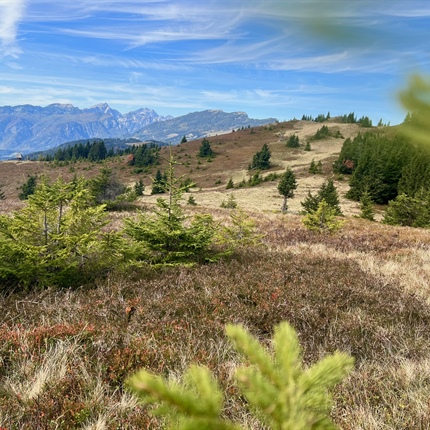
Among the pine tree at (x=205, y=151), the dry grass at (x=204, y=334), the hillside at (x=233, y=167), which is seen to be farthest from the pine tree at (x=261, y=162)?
the dry grass at (x=204, y=334)

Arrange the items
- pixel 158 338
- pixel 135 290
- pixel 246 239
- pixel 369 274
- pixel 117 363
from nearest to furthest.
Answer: pixel 117 363
pixel 158 338
pixel 135 290
pixel 369 274
pixel 246 239

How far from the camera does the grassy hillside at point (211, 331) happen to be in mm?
2512

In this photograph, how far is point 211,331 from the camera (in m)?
4.02

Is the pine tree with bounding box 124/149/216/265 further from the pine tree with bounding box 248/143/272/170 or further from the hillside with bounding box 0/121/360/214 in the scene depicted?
the pine tree with bounding box 248/143/272/170

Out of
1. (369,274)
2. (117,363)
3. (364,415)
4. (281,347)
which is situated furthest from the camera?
(369,274)

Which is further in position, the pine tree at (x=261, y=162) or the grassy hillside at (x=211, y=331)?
the pine tree at (x=261, y=162)

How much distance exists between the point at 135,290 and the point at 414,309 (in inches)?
179

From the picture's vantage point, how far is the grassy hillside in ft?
8.24

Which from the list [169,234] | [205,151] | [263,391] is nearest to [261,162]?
[205,151]

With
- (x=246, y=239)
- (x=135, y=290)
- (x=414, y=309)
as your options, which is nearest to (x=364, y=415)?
(x=414, y=309)

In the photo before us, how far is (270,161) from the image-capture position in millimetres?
86250

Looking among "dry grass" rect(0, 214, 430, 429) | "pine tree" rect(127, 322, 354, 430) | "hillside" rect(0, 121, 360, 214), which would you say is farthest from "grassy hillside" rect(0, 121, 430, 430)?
"hillside" rect(0, 121, 360, 214)

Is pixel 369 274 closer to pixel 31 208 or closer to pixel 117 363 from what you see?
pixel 117 363

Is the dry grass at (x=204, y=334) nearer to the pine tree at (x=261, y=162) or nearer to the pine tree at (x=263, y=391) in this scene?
the pine tree at (x=263, y=391)
